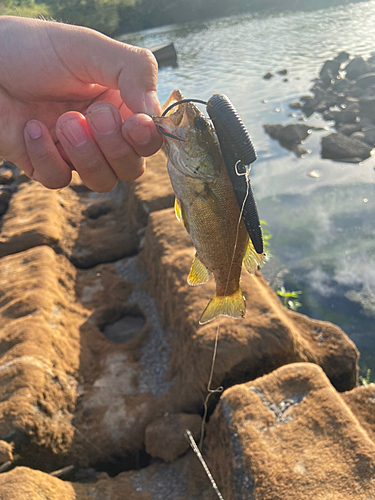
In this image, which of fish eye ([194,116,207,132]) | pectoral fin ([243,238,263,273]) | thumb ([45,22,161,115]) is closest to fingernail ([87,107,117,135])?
thumb ([45,22,161,115])

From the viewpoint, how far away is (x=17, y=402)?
3.34 metres

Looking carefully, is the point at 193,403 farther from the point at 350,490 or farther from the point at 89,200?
the point at 89,200

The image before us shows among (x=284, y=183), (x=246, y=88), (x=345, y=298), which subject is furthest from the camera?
(x=246, y=88)

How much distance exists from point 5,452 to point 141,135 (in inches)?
112

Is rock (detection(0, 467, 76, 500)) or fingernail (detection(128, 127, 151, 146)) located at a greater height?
fingernail (detection(128, 127, 151, 146))

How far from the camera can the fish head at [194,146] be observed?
77.7 inches

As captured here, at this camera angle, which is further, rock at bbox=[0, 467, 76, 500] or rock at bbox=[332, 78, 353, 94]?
rock at bbox=[332, 78, 353, 94]

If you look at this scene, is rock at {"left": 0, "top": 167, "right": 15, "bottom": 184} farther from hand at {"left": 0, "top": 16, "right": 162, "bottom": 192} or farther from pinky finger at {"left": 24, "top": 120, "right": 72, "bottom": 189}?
pinky finger at {"left": 24, "top": 120, "right": 72, "bottom": 189}

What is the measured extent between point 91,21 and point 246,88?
1251 cm

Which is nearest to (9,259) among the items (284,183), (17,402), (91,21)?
(17,402)

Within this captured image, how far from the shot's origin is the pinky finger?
2.39 metres

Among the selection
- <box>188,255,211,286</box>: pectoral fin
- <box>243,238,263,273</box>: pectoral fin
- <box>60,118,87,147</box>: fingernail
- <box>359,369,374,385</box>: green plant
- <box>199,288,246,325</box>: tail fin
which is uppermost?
<box>60,118,87,147</box>: fingernail

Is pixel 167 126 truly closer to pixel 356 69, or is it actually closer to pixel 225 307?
pixel 225 307

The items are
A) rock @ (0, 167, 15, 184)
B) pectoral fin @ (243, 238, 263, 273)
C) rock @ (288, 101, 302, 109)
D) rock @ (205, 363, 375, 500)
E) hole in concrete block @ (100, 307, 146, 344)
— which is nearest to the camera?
pectoral fin @ (243, 238, 263, 273)
